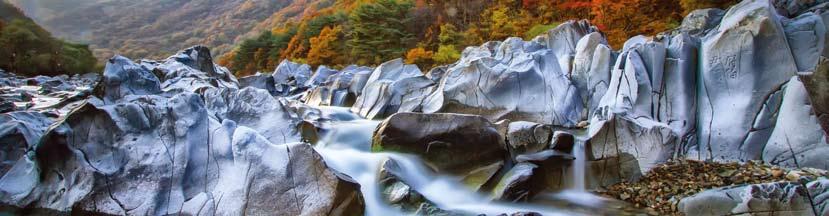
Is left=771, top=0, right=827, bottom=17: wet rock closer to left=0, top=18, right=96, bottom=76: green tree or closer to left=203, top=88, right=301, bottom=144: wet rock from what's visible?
left=203, top=88, right=301, bottom=144: wet rock

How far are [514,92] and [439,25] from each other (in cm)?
→ 2088

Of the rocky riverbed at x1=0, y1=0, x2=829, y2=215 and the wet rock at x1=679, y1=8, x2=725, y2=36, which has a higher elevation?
the wet rock at x1=679, y1=8, x2=725, y2=36

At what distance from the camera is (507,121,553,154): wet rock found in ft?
27.1

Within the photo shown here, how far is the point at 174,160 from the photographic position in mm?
6551

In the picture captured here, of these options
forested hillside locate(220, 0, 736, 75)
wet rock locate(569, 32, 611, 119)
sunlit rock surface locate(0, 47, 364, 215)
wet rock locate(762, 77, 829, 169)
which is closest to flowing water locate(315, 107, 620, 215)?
sunlit rock surface locate(0, 47, 364, 215)

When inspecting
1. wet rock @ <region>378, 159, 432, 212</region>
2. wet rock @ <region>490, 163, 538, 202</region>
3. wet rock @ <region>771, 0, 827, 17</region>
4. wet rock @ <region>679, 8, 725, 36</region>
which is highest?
wet rock @ <region>771, 0, 827, 17</region>

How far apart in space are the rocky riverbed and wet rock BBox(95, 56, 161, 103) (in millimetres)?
38

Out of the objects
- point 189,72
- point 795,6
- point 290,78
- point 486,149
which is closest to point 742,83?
point 795,6

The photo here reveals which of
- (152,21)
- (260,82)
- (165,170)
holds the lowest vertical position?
(260,82)

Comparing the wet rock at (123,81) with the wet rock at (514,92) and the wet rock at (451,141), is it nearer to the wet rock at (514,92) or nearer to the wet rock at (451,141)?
the wet rock at (451,141)

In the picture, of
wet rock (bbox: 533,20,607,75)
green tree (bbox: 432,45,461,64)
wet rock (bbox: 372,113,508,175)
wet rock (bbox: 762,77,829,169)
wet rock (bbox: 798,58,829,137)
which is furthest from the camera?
green tree (bbox: 432,45,461,64)

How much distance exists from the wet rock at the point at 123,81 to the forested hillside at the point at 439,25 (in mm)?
17799

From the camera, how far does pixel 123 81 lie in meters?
9.97

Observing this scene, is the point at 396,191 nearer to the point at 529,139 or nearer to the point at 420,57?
the point at 529,139
